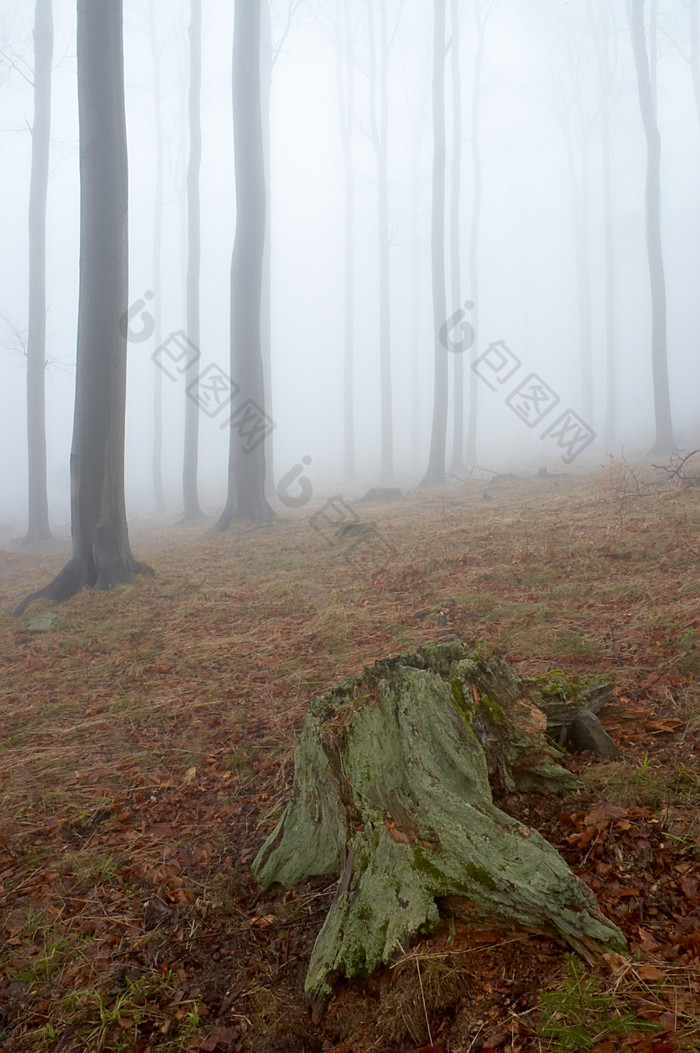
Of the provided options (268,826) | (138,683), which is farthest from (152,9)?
(268,826)

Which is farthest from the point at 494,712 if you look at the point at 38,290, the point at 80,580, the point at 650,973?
the point at 38,290

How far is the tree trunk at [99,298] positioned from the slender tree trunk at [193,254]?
8.02m

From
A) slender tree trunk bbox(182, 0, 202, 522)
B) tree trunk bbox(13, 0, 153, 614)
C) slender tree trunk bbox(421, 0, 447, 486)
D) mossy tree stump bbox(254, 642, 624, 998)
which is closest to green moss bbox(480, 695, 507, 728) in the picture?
mossy tree stump bbox(254, 642, 624, 998)

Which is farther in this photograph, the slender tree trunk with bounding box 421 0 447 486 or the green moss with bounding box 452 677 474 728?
the slender tree trunk with bounding box 421 0 447 486

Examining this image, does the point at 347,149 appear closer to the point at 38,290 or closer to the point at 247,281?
the point at 38,290

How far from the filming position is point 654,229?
1530 centimetres

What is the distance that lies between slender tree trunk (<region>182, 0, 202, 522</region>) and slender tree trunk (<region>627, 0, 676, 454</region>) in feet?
39.8

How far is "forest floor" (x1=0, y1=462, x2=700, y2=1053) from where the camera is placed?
1704mm

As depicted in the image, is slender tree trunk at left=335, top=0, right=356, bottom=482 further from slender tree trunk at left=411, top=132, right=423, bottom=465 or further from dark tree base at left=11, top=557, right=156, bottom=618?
dark tree base at left=11, top=557, right=156, bottom=618

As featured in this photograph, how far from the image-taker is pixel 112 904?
2396 millimetres

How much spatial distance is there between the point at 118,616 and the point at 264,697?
312 centimetres

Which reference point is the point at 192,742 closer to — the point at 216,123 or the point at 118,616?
the point at 118,616

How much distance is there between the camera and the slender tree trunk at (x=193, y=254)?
16.1 meters

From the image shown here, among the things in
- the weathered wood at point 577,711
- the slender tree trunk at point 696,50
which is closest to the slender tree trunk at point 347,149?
the slender tree trunk at point 696,50
